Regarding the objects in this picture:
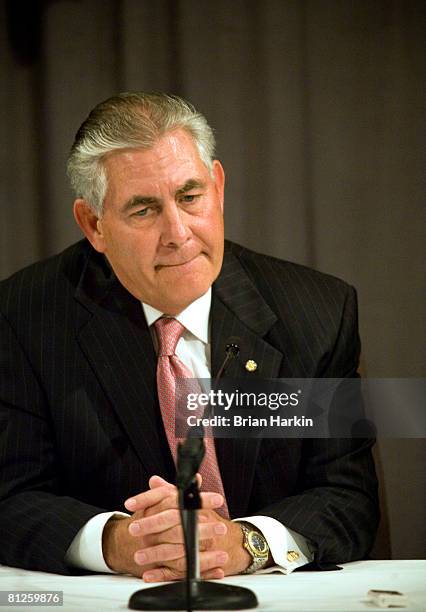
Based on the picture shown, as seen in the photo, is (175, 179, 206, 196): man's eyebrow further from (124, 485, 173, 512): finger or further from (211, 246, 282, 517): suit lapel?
(124, 485, 173, 512): finger

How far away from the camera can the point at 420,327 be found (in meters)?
2.73

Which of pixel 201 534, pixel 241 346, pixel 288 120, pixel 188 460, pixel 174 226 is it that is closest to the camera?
pixel 188 460

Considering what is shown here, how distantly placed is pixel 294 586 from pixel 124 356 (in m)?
0.75

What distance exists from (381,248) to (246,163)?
1.55ft

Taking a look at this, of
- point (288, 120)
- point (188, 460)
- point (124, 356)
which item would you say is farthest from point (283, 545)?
point (288, 120)

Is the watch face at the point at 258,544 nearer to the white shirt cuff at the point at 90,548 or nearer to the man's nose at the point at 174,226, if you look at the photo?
the white shirt cuff at the point at 90,548

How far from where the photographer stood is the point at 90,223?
234 cm

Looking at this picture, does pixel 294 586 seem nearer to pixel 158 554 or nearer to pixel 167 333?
pixel 158 554

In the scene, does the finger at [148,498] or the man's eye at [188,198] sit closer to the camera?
the finger at [148,498]

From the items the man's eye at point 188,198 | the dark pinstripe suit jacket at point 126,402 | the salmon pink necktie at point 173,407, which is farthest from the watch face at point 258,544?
the man's eye at point 188,198

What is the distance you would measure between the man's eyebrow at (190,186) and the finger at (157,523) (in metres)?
0.72

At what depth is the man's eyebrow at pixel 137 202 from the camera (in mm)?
2154

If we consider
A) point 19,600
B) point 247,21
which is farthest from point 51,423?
point 247,21

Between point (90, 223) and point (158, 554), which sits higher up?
point (90, 223)
